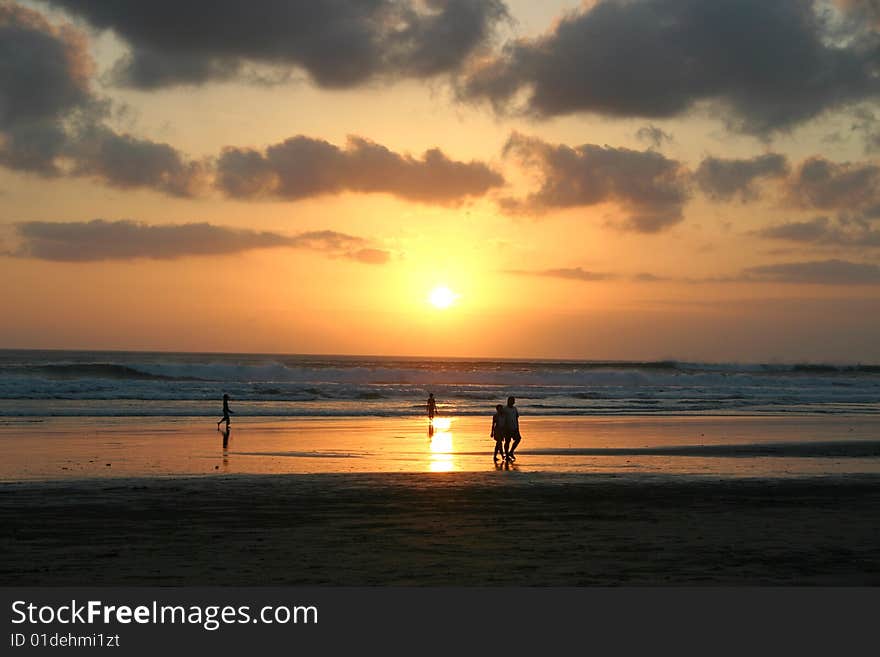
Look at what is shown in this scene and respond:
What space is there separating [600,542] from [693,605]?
3.52 metres

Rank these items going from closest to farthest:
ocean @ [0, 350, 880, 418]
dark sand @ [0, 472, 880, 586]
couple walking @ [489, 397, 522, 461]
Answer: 1. dark sand @ [0, 472, 880, 586]
2. couple walking @ [489, 397, 522, 461]
3. ocean @ [0, 350, 880, 418]

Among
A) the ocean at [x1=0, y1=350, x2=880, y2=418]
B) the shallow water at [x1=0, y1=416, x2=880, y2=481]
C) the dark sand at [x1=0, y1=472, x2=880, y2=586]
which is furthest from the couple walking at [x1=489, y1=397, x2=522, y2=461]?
the ocean at [x1=0, y1=350, x2=880, y2=418]

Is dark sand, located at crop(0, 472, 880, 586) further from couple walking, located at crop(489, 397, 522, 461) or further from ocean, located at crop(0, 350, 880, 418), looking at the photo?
ocean, located at crop(0, 350, 880, 418)

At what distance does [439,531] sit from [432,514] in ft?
5.01

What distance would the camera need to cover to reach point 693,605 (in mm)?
9000

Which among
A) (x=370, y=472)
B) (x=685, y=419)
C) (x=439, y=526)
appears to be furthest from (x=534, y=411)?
(x=439, y=526)

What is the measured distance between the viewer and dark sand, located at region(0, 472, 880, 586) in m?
10.5

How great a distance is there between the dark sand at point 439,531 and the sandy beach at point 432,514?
5 centimetres

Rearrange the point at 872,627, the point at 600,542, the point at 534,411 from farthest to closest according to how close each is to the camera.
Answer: the point at 534,411, the point at 600,542, the point at 872,627

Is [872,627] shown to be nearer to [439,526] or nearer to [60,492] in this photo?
[439,526]

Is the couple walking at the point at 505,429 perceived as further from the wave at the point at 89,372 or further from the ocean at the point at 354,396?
the wave at the point at 89,372

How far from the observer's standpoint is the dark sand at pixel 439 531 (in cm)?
1051

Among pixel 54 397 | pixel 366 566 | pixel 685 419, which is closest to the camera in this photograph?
pixel 366 566

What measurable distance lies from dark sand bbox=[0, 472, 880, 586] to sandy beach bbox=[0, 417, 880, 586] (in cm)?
5
